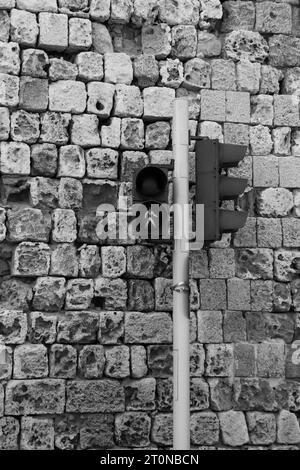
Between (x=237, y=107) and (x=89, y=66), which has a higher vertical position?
(x=89, y=66)

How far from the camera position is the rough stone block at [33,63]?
6285 millimetres

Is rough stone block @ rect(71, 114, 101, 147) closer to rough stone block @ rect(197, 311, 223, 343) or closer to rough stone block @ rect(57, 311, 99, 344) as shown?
rough stone block @ rect(57, 311, 99, 344)

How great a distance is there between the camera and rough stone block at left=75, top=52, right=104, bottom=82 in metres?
6.41

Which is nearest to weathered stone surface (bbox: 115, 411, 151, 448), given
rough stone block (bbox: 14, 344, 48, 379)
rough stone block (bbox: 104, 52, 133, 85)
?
rough stone block (bbox: 14, 344, 48, 379)

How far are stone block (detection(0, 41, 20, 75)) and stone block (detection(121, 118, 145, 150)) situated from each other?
3.10 feet

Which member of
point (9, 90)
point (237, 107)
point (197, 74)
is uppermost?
point (197, 74)

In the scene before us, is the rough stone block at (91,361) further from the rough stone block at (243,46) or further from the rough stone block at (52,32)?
the rough stone block at (243,46)

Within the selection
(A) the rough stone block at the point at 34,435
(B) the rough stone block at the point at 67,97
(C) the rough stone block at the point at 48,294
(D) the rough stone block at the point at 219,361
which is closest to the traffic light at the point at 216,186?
(D) the rough stone block at the point at 219,361

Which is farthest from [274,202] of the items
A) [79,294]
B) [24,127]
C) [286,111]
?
[24,127]

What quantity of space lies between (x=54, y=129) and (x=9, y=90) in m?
0.46

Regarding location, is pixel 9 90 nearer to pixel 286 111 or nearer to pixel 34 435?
pixel 286 111

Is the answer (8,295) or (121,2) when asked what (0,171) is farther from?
(121,2)

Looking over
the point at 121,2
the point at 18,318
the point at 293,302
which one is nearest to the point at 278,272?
the point at 293,302

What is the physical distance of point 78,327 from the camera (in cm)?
611
